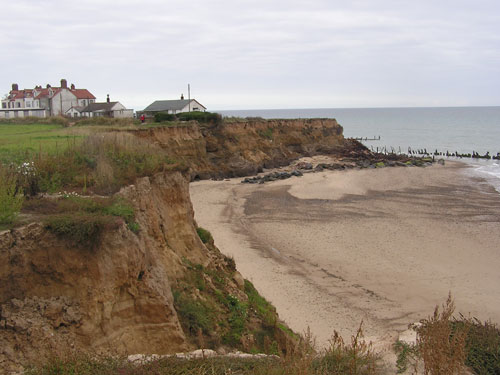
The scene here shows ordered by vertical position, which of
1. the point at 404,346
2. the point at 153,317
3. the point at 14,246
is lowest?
the point at 404,346

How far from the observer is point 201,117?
48.2m

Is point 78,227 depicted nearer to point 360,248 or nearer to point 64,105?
point 360,248

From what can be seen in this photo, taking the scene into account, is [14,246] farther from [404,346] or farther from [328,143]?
[328,143]

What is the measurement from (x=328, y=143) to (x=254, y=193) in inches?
1319

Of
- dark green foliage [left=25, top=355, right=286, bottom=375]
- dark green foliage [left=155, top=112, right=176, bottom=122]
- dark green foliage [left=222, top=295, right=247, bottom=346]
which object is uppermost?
dark green foliage [left=155, top=112, right=176, bottom=122]

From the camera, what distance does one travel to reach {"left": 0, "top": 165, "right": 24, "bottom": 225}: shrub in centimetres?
751

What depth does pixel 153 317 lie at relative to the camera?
846 centimetres

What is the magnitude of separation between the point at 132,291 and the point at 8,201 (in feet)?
9.11

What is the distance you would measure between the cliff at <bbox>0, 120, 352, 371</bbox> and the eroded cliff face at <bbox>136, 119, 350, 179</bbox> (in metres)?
20.3

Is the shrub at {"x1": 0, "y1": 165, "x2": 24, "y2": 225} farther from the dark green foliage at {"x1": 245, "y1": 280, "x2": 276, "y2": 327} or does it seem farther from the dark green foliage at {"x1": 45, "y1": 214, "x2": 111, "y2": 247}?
the dark green foliage at {"x1": 245, "y1": 280, "x2": 276, "y2": 327}

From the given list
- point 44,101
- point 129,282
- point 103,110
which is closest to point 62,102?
point 44,101

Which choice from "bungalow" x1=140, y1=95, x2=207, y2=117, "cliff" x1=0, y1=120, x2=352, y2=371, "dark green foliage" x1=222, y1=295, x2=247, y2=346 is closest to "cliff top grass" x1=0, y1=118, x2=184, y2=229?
"cliff" x1=0, y1=120, x2=352, y2=371

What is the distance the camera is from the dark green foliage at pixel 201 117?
47.2 meters

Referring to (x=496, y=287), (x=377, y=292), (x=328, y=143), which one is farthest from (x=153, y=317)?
(x=328, y=143)
